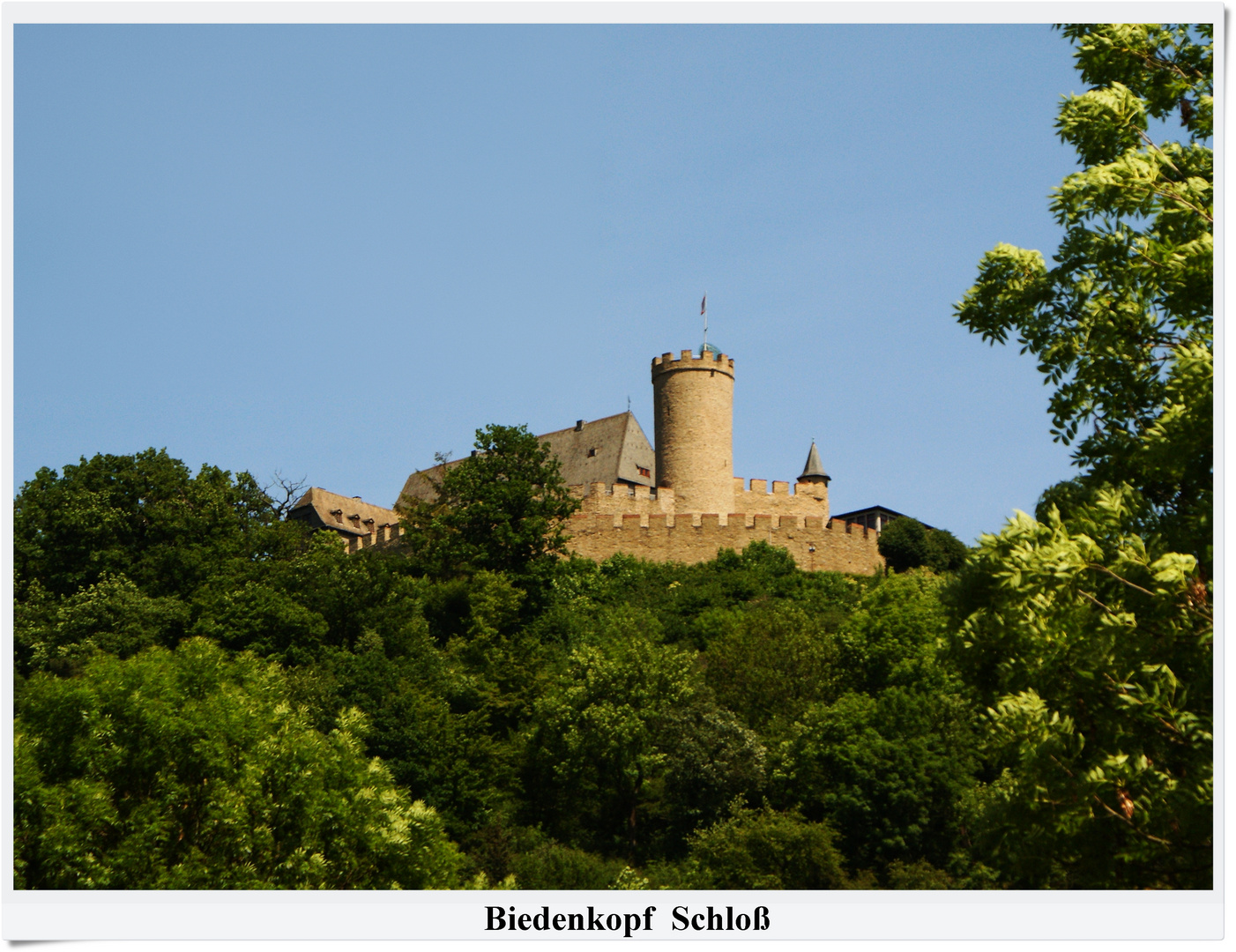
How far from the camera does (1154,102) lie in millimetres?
12578

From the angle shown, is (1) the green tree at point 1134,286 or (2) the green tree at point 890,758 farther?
(2) the green tree at point 890,758

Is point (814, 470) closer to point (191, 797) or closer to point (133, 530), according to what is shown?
point (133, 530)

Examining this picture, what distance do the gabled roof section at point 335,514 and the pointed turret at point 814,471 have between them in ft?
69.3

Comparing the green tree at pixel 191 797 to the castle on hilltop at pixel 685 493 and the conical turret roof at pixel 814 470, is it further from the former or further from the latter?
the conical turret roof at pixel 814 470

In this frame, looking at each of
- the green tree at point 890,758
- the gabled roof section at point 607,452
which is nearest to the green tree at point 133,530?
the gabled roof section at point 607,452

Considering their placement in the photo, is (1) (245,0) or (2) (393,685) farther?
(2) (393,685)

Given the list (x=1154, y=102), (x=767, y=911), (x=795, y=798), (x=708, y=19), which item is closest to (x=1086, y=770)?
(x=767, y=911)

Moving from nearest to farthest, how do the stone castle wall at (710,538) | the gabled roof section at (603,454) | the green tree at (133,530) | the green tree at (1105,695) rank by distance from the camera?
1. the green tree at (1105,695)
2. the green tree at (133,530)
3. the stone castle wall at (710,538)
4. the gabled roof section at (603,454)

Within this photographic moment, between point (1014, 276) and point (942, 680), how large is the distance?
83.4ft

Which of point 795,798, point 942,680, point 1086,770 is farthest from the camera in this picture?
point 942,680

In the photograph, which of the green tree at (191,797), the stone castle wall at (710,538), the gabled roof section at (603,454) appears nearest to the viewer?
the green tree at (191,797)

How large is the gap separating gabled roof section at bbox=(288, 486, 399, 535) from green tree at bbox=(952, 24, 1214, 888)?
204ft

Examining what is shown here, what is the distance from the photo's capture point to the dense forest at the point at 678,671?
424 inches

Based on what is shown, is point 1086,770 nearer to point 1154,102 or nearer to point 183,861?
point 1154,102
